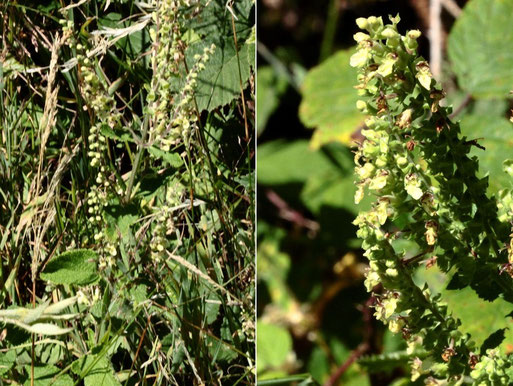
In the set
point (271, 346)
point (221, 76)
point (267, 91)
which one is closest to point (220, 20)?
point (221, 76)

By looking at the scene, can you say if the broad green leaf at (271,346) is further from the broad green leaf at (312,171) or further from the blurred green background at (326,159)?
the broad green leaf at (312,171)

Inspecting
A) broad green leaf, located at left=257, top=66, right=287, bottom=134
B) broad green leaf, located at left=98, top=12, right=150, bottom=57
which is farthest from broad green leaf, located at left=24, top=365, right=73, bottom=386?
broad green leaf, located at left=257, top=66, right=287, bottom=134

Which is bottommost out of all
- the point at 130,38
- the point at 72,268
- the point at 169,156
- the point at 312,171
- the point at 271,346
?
the point at 271,346

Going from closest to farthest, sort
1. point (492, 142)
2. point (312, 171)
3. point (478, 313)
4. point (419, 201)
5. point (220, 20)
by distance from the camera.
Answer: point (419, 201) → point (478, 313) → point (220, 20) → point (492, 142) → point (312, 171)

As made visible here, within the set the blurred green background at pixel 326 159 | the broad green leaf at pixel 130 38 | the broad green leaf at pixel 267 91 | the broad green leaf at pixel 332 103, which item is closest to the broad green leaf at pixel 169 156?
the broad green leaf at pixel 130 38

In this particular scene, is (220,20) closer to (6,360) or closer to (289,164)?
(6,360)

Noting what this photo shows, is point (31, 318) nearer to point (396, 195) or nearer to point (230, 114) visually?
point (230, 114)
